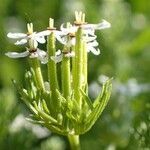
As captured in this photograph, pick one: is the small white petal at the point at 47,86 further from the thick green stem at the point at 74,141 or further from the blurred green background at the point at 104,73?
the blurred green background at the point at 104,73

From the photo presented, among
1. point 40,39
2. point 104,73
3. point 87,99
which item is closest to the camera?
point 87,99

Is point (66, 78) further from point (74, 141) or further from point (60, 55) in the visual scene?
point (74, 141)

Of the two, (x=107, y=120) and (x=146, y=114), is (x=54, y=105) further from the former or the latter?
(x=107, y=120)

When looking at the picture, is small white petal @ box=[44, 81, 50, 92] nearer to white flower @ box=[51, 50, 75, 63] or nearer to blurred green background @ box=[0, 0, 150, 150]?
white flower @ box=[51, 50, 75, 63]

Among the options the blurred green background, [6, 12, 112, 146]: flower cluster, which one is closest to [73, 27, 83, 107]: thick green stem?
[6, 12, 112, 146]: flower cluster

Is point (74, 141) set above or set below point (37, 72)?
below

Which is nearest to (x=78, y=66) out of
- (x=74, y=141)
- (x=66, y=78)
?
(x=66, y=78)
